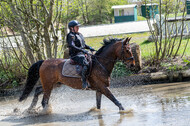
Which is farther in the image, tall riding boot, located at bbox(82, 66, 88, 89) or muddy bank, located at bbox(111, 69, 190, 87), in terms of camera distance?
muddy bank, located at bbox(111, 69, 190, 87)

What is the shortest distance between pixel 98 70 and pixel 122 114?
129cm

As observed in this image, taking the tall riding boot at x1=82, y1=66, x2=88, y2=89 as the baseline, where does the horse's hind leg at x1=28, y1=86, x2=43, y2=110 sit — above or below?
below

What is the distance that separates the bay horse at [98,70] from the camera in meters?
7.69

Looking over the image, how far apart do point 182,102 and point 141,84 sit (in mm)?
3590

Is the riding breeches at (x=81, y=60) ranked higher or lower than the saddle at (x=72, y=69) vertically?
higher

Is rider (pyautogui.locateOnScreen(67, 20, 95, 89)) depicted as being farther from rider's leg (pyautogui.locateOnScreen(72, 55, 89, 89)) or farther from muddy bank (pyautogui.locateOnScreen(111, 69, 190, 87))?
muddy bank (pyautogui.locateOnScreen(111, 69, 190, 87))

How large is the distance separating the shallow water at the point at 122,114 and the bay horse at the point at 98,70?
1.38 feet

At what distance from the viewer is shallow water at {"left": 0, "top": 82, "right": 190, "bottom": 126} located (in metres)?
6.87

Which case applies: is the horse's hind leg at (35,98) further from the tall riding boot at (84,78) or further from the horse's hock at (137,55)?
the horse's hock at (137,55)

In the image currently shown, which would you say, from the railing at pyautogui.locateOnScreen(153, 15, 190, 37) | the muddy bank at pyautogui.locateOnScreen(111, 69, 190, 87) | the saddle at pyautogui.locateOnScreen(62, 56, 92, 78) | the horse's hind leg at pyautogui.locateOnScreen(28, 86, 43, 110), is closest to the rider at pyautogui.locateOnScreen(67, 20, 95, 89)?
the saddle at pyautogui.locateOnScreen(62, 56, 92, 78)

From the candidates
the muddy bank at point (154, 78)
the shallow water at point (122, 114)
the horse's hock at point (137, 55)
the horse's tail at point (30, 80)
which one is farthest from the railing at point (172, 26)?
the horse's tail at point (30, 80)

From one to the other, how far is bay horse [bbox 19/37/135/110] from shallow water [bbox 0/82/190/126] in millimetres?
422

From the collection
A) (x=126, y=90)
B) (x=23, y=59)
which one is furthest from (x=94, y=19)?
(x=126, y=90)

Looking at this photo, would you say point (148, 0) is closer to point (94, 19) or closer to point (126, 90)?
point (126, 90)
